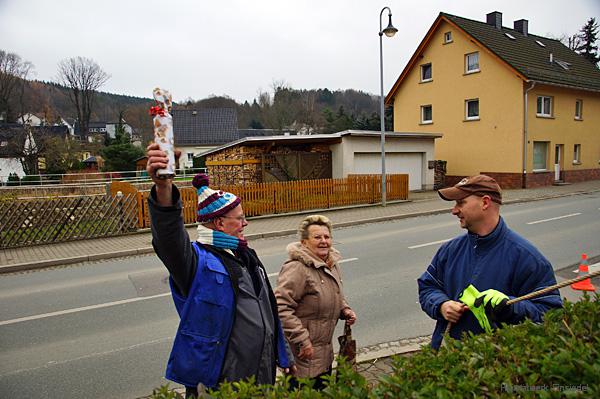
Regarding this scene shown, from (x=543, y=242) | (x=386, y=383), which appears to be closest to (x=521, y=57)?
(x=543, y=242)

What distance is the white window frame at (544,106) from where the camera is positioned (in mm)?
24250

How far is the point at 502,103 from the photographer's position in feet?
78.1

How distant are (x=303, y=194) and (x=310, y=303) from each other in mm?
13136

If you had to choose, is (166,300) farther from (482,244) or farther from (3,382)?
(482,244)

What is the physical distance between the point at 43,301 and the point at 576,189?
25.1 meters

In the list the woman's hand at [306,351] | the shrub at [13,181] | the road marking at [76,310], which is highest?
the shrub at [13,181]

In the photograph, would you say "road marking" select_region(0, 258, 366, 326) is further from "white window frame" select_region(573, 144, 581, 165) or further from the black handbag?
"white window frame" select_region(573, 144, 581, 165)

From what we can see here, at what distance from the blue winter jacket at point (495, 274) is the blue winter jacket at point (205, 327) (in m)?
1.33

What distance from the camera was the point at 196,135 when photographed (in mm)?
A: 58656

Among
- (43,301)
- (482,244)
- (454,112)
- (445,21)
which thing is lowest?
(43,301)

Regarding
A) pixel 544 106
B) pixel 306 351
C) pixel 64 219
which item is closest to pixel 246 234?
pixel 64 219

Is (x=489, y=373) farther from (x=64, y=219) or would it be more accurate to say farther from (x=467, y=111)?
(x=467, y=111)

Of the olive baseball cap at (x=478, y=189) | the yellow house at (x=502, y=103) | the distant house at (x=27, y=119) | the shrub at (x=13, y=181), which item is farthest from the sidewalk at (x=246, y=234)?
the distant house at (x=27, y=119)

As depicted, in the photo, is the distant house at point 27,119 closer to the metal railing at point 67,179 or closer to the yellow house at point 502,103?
the metal railing at point 67,179
